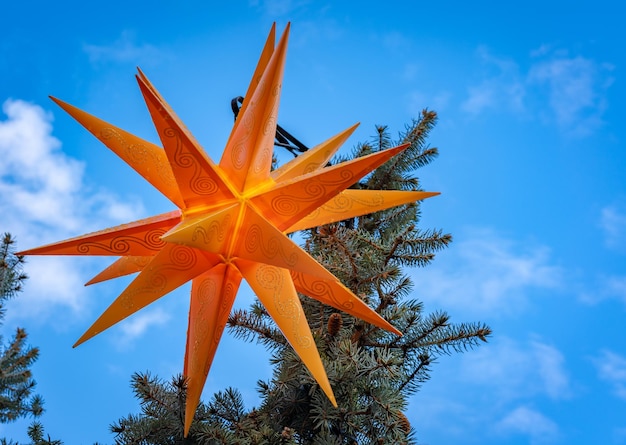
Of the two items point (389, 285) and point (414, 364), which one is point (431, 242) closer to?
point (389, 285)

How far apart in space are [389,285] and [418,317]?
25cm

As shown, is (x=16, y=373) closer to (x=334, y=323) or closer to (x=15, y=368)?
(x=15, y=368)

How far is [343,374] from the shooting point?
9.28 ft

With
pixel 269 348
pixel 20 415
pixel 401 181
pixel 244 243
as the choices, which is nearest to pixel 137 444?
pixel 269 348

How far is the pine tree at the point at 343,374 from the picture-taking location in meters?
2.78

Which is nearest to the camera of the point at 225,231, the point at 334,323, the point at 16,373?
the point at 225,231

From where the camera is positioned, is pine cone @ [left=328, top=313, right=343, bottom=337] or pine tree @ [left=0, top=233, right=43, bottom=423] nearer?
pine cone @ [left=328, top=313, right=343, bottom=337]

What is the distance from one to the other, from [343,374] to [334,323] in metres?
0.26

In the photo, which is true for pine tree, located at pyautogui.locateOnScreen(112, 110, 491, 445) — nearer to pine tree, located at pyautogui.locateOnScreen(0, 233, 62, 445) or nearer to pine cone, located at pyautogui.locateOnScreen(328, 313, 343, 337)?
pine cone, located at pyautogui.locateOnScreen(328, 313, 343, 337)

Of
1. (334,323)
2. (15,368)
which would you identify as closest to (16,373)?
(15,368)

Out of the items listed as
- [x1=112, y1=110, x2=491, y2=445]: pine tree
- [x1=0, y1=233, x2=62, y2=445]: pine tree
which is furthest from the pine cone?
[x1=0, y1=233, x2=62, y2=445]: pine tree

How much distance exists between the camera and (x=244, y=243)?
2.60 m

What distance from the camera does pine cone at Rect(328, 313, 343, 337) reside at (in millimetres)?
2957

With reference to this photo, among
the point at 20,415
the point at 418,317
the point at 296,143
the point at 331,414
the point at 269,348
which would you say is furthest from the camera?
the point at 20,415
